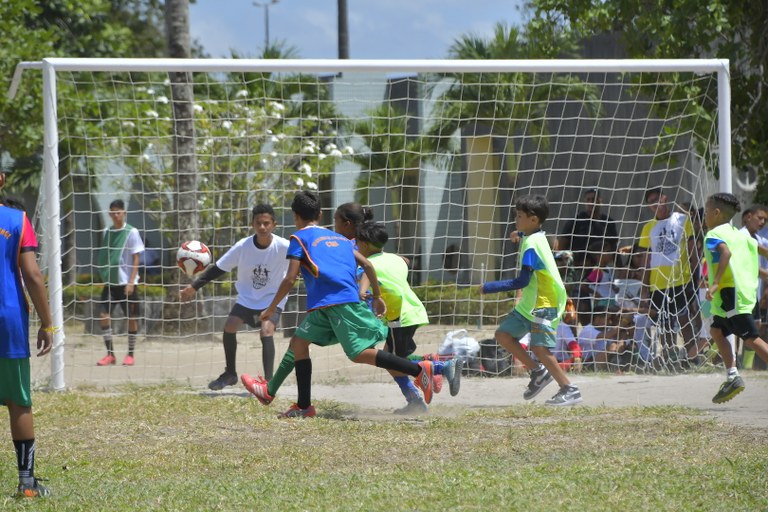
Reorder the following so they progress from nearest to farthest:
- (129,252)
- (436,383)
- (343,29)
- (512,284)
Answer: (436,383), (512,284), (129,252), (343,29)

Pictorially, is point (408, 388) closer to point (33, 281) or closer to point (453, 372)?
point (453, 372)

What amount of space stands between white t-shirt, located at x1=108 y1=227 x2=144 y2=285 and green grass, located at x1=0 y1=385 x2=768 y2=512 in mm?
3637

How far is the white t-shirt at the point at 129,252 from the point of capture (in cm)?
1216

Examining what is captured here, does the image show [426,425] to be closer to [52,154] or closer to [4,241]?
[4,241]

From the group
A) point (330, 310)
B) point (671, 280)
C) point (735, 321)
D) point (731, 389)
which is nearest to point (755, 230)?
point (671, 280)

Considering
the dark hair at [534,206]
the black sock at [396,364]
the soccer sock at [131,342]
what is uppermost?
the dark hair at [534,206]

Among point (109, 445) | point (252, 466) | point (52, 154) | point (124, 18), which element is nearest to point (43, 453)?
point (109, 445)

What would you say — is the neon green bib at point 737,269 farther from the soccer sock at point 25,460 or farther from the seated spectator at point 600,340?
the soccer sock at point 25,460

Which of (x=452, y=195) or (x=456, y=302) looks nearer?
(x=456, y=302)

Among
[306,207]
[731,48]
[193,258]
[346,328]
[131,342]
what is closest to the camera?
[346,328]

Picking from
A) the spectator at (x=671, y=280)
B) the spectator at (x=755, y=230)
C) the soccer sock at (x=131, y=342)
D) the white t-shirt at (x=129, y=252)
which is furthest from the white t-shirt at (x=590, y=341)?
the white t-shirt at (x=129, y=252)

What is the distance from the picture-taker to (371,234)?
857 centimetres

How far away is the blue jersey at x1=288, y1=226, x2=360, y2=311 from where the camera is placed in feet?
25.5

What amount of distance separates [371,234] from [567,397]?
2020 mm
